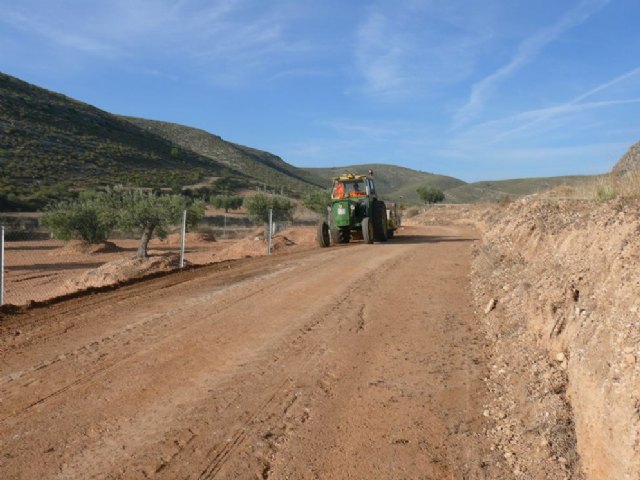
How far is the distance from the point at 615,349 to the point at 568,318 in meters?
1.53

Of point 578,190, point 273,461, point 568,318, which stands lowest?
point 273,461

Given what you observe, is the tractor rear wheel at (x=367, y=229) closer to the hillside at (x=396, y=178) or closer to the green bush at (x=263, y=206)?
the green bush at (x=263, y=206)

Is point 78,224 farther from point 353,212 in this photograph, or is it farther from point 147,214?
point 353,212

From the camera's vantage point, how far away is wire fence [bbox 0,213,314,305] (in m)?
14.5

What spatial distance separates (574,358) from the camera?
473cm

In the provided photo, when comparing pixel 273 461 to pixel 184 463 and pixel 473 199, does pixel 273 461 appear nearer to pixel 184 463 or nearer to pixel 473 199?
pixel 184 463

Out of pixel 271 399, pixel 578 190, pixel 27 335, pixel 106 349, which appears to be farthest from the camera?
pixel 578 190

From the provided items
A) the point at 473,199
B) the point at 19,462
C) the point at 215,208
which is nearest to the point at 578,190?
the point at 19,462

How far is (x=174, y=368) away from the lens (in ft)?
20.0

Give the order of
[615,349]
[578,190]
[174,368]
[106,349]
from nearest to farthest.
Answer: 1. [615,349]
2. [174,368]
3. [106,349]
4. [578,190]

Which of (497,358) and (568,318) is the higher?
(568,318)

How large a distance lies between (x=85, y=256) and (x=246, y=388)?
22.9m

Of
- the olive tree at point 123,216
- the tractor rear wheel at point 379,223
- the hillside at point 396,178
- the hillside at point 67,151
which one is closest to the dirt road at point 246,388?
the tractor rear wheel at point 379,223

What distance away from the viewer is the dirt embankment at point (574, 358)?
363 cm
